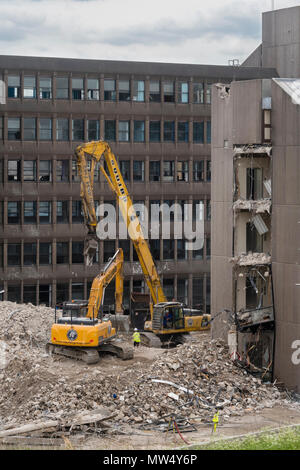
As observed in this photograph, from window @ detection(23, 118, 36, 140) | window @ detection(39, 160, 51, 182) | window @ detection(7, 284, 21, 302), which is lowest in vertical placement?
window @ detection(7, 284, 21, 302)

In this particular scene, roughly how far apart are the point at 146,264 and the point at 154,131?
21918 mm

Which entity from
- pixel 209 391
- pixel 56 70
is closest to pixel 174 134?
pixel 56 70

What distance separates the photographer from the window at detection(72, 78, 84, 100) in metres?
62.6

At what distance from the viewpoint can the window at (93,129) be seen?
63.2 meters

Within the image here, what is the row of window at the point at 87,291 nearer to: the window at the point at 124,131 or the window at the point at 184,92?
the window at the point at 124,131

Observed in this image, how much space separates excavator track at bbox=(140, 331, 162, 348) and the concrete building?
442cm

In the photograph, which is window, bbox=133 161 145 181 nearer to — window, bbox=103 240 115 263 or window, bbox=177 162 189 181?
window, bbox=177 162 189 181

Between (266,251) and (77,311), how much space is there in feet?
31.4

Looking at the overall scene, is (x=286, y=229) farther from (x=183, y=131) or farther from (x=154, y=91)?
(x=154, y=91)

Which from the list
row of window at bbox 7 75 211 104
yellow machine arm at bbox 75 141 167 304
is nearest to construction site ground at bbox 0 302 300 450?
yellow machine arm at bbox 75 141 167 304

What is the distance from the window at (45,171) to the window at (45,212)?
1.82 m

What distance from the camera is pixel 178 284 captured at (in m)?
66.1

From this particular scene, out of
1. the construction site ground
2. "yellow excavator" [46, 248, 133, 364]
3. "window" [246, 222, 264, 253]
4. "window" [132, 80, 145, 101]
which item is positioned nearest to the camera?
the construction site ground

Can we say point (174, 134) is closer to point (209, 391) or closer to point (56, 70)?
point (56, 70)
